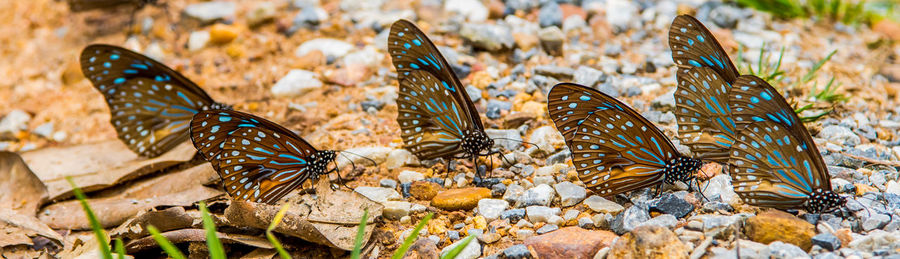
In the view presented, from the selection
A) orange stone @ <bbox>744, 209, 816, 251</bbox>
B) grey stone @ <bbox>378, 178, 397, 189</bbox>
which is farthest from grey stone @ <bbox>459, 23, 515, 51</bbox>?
orange stone @ <bbox>744, 209, 816, 251</bbox>

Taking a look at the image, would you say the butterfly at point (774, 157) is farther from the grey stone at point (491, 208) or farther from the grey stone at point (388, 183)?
the grey stone at point (388, 183)

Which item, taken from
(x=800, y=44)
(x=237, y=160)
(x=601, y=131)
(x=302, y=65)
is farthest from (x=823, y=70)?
(x=237, y=160)

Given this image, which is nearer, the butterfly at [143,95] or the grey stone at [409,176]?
the grey stone at [409,176]

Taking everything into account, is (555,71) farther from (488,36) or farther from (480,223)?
(480,223)

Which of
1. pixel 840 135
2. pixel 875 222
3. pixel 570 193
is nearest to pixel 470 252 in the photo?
pixel 570 193

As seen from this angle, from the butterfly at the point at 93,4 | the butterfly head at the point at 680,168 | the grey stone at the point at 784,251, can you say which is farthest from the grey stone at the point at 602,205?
the butterfly at the point at 93,4

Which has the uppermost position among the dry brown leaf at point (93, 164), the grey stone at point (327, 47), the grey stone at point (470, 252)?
the grey stone at point (327, 47)
